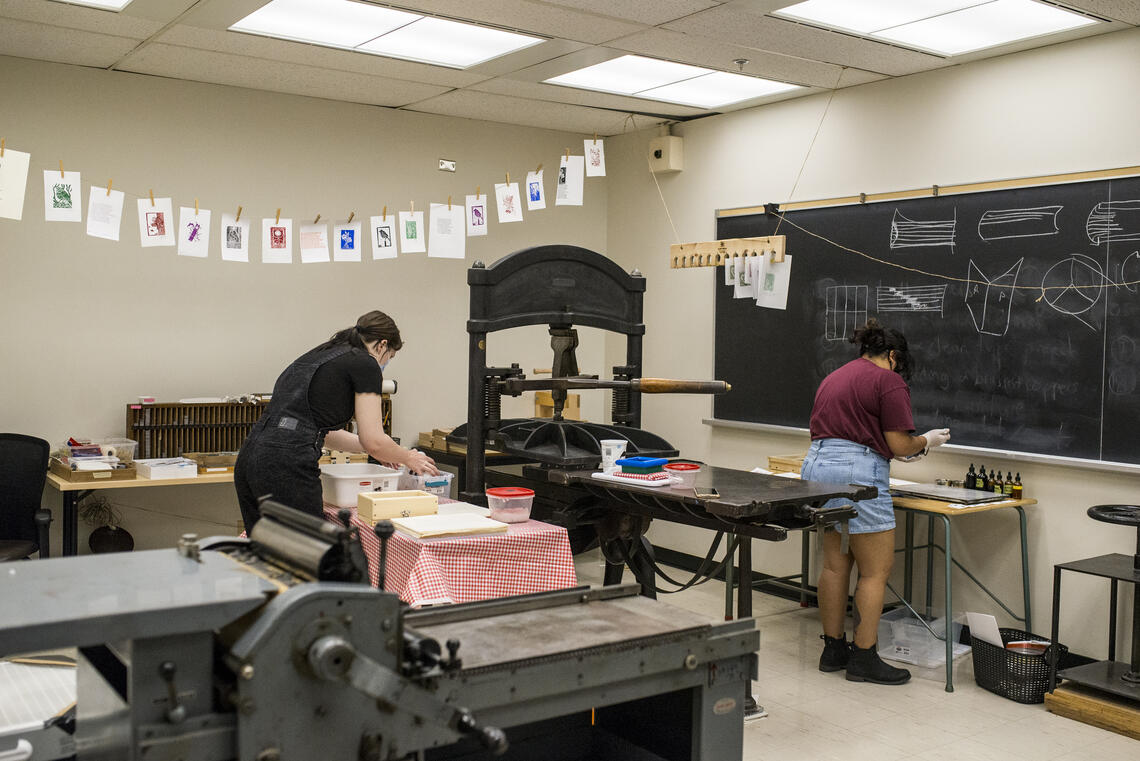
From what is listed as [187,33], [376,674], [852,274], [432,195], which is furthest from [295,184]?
[376,674]

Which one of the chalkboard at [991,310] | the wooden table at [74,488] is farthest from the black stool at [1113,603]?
the wooden table at [74,488]

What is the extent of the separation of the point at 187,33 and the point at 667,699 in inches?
144

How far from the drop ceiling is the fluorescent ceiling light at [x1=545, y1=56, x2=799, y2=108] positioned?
10 cm

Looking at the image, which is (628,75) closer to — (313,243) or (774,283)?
(774,283)

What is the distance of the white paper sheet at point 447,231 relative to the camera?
16.8ft

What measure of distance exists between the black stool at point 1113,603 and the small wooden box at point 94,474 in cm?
399

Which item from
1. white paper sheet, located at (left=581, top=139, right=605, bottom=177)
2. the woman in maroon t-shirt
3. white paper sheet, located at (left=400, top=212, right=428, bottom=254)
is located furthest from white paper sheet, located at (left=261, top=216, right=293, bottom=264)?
the woman in maroon t-shirt

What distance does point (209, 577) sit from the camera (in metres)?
1.57

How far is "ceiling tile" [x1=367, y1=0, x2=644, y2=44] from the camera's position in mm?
4020

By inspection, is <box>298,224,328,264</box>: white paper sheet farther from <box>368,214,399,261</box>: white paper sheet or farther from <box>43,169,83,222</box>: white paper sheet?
<box>43,169,83,222</box>: white paper sheet

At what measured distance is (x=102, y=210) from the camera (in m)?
4.55

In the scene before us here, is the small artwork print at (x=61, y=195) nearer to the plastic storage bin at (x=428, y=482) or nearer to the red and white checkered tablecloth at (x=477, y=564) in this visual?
the plastic storage bin at (x=428, y=482)

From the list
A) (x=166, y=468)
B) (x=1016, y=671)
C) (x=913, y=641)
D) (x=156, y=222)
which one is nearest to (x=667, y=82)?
(x=156, y=222)

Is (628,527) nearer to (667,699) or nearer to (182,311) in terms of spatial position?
(667,699)
